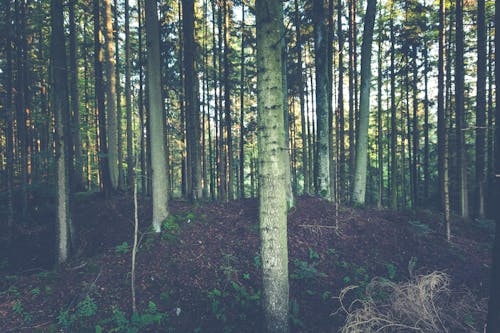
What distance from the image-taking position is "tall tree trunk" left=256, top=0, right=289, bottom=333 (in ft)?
13.0

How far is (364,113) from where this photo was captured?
10438 millimetres

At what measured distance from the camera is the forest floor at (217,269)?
198 inches

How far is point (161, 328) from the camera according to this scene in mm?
4938

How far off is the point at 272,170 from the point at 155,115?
15.8 feet

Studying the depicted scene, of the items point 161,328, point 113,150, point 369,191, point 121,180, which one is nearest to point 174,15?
point 113,150

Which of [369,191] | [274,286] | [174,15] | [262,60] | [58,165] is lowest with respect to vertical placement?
[369,191]

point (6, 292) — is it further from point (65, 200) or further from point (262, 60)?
point (262, 60)

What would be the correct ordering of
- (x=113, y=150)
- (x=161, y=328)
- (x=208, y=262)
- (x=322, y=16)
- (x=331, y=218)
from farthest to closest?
(x=113, y=150), (x=322, y=16), (x=331, y=218), (x=208, y=262), (x=161, y=328)

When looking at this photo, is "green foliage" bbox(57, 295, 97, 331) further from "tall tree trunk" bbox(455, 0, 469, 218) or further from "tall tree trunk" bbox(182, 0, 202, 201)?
"tall tree trunk" bbox(455, 0, 469, 218)

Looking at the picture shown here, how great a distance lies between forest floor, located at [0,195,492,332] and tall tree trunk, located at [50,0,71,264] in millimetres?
817

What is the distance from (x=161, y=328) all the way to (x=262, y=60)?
5334 millimetres

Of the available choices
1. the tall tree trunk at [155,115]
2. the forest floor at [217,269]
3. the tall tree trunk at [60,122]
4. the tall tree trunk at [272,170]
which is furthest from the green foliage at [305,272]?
the tall tree trunk at [60,122]

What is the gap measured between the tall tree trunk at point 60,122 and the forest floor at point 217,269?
82cm

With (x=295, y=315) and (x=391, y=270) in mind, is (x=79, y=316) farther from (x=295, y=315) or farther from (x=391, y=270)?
(x=391, y=270)
